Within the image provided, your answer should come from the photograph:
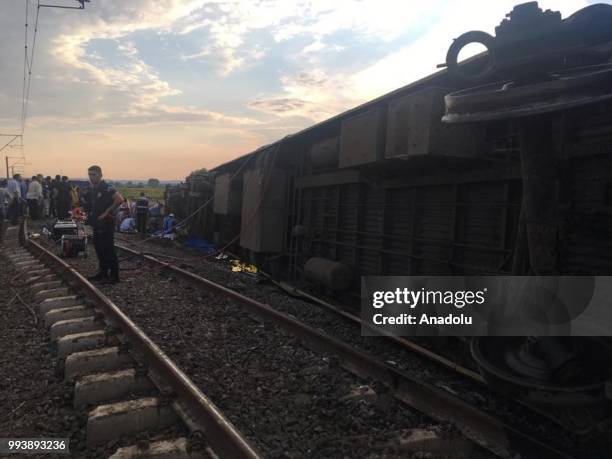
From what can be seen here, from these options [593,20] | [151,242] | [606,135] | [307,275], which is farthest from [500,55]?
[151,242]

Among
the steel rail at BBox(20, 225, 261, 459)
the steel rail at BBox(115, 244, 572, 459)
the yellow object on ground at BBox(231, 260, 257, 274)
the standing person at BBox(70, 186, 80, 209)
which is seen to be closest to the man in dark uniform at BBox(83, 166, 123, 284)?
the steel rail at BBox(20, 225, 261, 459)

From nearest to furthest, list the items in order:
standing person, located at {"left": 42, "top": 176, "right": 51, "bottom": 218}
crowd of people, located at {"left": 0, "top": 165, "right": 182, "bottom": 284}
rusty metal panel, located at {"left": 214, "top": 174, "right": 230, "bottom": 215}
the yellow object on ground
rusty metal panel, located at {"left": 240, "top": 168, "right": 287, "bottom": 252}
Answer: rusty metal panel, located at {"left": 240, "top": 168, "right": 287, "bottom": 252}, the yellow object on ground, rusty metal panel, located at {"left": 214, "top": 174, "right": 230, "bottom": 215}, crowd of people, located at {"left": 0, "top": 165, "right": 182, "bottom": 284}, standing person, located at {"left": 42, "top": 176, "right": 51, "bottom": 218}

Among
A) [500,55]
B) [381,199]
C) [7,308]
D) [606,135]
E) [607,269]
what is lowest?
[7,308]

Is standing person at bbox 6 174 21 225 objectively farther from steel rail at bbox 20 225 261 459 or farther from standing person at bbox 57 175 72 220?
steel rail at bbox 20 225 261 459

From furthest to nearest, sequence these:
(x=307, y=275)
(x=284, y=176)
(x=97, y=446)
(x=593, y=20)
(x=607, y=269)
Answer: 1. (x=284, y=176)
2. (x=307, y=275)
3. (x=607, y=269)
4. (x=97, y=446)
5. (x=593, y=20)

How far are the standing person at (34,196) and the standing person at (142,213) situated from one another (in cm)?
497

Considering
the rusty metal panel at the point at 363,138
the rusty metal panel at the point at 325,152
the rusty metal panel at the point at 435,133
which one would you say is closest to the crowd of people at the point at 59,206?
the rusty metal panel at the point at 325,152

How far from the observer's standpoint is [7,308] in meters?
6.87

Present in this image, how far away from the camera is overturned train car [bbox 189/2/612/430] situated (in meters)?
2.98

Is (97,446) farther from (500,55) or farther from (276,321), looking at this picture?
(500,55)

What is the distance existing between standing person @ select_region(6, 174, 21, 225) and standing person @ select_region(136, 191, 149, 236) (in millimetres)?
4553

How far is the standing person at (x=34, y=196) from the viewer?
69.1 ft

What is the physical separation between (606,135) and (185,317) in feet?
17.1

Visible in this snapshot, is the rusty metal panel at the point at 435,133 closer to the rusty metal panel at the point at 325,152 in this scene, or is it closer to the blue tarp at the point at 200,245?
the rusty metal panel at the point at 325,152
